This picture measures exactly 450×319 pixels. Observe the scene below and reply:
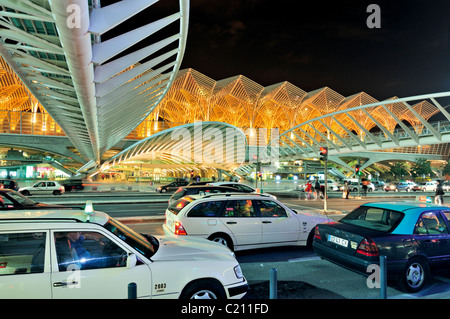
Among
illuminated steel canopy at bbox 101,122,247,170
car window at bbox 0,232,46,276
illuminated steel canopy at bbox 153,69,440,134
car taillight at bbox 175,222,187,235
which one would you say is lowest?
car taillight at bbox 175,222,187,235

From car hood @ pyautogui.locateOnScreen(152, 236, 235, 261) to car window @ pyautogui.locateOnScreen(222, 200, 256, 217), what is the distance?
7.77 ft

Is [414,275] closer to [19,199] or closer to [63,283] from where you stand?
[63,283]

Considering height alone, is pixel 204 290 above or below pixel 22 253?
below

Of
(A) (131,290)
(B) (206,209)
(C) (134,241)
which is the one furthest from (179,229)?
(A) (131,290)

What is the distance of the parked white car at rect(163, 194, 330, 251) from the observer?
6.94m

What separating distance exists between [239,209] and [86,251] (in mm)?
4251

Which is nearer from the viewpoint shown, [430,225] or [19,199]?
[430,225]

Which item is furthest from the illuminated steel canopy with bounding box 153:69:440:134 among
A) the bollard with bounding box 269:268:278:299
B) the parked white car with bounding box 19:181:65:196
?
the bollard with bounding box 269:268:278:299

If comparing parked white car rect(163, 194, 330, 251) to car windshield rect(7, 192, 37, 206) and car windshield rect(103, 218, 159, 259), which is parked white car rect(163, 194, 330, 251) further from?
car windshield rect(7, 192, 37, 206)

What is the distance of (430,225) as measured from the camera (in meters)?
5.71

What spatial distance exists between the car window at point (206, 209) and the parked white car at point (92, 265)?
290 centimetres
